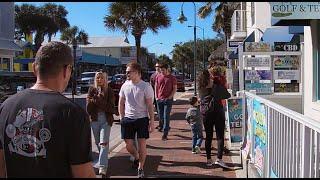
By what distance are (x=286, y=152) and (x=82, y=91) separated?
34030mm

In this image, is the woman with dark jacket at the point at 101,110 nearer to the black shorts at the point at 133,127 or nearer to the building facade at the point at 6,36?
the black shorts at the point at 133,127

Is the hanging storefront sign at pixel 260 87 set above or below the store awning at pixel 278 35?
below

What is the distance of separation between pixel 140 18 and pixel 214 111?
872 inches

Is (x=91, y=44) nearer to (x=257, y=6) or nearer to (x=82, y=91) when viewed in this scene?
(x=82, y=91)

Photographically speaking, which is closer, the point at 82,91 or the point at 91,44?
the point at 82,91

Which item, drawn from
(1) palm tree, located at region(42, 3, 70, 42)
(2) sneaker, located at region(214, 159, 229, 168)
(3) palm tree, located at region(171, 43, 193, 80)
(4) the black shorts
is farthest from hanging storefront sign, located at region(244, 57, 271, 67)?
(3) palm tree, located at region(171, 43, 193, 80)

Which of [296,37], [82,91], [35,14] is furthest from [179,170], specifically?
[35,14]

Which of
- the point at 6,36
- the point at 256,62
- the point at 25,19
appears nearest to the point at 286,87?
the point at 256,62

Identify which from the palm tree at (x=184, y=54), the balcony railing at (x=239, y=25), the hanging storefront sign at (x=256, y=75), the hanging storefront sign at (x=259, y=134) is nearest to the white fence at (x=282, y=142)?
the hanging storefront sign at (x=259, y=134)

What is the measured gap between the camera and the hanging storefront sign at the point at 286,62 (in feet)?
41.0

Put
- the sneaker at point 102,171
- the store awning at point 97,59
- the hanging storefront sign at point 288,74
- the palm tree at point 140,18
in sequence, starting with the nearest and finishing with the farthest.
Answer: the sneaker at point 102,171 < the hanging storefront sign at point 288,74 < the palm tree at point 140,18 < the store awning at point 97,59

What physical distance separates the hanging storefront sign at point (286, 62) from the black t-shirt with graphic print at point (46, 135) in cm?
1017

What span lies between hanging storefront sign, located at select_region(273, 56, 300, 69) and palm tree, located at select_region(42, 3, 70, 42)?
205 feet

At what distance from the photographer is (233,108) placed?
10.1 m
